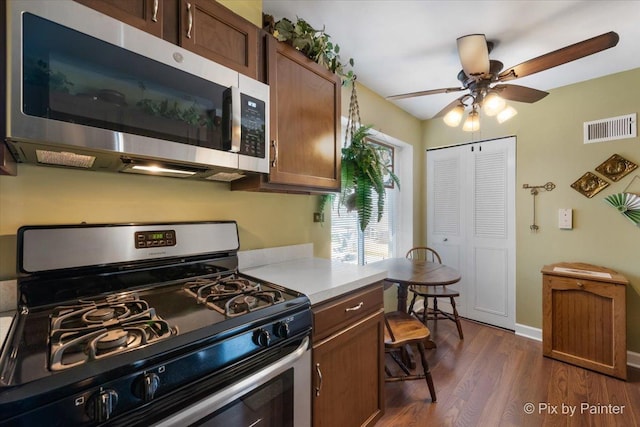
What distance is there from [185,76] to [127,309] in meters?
0.86

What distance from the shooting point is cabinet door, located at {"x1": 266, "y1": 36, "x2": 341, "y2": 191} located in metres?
1.41

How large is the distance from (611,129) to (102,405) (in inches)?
145

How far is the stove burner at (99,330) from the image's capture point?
2.15 ft

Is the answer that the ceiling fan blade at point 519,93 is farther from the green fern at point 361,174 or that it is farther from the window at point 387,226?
the window at point 387,226

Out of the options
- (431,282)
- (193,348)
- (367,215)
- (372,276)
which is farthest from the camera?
(367,215)

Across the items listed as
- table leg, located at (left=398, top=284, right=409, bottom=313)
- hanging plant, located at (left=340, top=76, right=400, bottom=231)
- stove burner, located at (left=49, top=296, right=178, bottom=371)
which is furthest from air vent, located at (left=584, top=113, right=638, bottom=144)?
stove burner, located at (left=49, top=296, right=178, bottom=371)

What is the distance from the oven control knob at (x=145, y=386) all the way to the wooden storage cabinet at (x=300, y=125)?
0.90 m

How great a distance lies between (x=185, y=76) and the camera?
1.06 m

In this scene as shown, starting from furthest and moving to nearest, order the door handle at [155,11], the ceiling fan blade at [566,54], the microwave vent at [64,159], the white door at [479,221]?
the white door at [479,221]
the ceiling fan blade at [566,54]
the door handle at [155,11]
the microwave vent at [64,159]

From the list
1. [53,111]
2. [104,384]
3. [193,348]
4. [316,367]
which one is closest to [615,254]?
[316,367]

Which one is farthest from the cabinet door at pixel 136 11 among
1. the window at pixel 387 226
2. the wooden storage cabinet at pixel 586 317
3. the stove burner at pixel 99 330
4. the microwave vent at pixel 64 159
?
the wooden storage cabinet at pixel 586 317

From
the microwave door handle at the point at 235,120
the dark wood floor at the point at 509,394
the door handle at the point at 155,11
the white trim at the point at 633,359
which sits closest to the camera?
the door handle at the point at 155,11

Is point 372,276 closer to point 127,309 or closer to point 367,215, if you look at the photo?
Result: point 367,215

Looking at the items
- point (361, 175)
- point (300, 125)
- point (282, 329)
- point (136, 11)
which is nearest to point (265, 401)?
point (282, 329)
